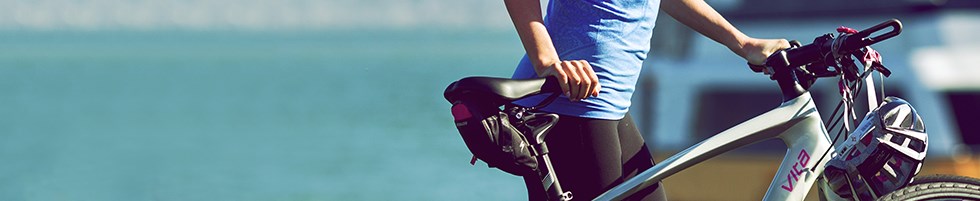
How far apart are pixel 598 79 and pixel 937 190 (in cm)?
71

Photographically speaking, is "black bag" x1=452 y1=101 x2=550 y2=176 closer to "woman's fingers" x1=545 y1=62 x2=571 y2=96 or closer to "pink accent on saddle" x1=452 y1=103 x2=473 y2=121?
"pink accent on saddle" x1=452 y1=103 x2=473 y2=121

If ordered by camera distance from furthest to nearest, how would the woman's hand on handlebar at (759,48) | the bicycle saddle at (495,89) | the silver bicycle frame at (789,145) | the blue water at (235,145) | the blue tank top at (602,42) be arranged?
the blue water at (235,145)
the woman's hand on handlebar at (759,48)
the blue tank top at (602,42)
the silver bicycle frame at (789,145)
the bicycle saddle at (495,89)

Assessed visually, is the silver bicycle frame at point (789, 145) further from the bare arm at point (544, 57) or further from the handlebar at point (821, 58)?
the bare arm at point (544, 57)

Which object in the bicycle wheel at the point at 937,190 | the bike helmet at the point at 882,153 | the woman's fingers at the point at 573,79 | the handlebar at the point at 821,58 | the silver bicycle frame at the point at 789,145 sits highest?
the woman's fingers at the point at 573,79

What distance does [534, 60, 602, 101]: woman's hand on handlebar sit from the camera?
9.44 feet

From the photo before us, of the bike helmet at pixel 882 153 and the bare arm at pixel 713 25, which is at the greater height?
the bare arm at pixel 713 25

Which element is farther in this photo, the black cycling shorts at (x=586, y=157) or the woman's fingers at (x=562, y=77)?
the black cycling shorts at (x=586, y=157)

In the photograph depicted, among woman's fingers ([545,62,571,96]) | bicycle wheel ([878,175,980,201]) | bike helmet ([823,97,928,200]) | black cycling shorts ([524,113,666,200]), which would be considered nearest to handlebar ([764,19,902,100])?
bike helmet ([823,97,928,200])

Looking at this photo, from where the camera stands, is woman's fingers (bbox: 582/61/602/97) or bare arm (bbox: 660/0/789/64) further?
bare arm (bbox: 660/0/789/64)

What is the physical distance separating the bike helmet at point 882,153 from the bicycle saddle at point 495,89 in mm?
606

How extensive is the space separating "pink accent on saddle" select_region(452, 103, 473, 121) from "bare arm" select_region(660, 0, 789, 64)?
2.51ft

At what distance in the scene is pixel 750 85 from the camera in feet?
35.2

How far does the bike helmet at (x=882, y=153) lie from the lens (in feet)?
9.42

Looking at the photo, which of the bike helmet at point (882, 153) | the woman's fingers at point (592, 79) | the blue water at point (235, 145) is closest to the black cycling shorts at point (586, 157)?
the woman's fingers at point (592, 79)
